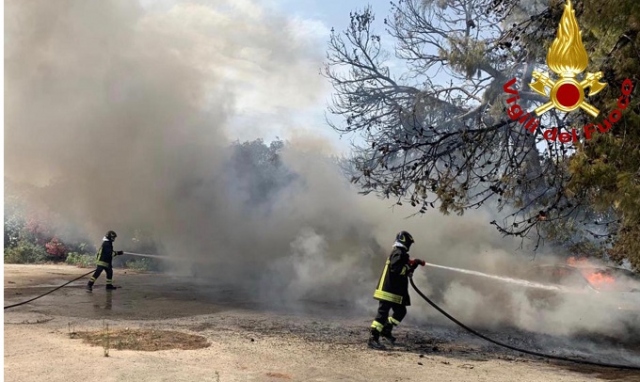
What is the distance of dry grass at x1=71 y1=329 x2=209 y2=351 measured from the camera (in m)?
6.33

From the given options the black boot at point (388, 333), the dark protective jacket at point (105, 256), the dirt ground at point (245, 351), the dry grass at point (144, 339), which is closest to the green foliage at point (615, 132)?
the dirt ground at point (245, 351)

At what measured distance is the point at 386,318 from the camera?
23.9 ft

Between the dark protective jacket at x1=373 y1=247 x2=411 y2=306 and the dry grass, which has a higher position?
the dark protective jacket at x1=373 y1=247 x2=411 y2=306

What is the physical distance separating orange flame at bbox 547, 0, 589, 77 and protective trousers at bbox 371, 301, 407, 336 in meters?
3.79

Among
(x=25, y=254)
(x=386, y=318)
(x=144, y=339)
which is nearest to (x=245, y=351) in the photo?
(x=144, y=339)

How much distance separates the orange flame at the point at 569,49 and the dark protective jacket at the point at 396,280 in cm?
332

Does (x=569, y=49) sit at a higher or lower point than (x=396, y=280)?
higher

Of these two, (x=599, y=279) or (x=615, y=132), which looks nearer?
(x=615, y=132)

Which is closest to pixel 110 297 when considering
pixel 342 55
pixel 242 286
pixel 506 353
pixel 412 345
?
pixel 242 286

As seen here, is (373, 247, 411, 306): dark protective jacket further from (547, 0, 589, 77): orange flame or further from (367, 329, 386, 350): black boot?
(547, 0, 589, 77): orange flame

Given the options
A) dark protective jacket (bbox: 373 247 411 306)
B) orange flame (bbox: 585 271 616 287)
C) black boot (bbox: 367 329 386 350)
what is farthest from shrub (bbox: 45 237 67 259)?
orange flame (bbox: 585 271 616 287)

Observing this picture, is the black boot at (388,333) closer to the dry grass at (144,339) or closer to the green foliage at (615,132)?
the dry grass at (144,339)

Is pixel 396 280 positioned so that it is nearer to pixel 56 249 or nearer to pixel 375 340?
pixel 375 340

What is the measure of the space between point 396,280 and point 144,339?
3.36m
